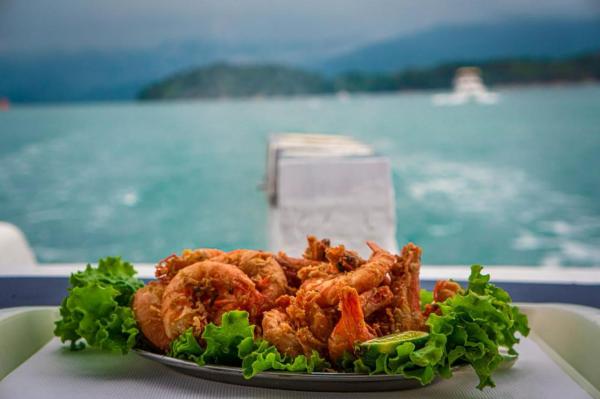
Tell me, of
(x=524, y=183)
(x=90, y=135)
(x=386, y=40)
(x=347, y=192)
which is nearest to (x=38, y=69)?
(x=90, y=135)

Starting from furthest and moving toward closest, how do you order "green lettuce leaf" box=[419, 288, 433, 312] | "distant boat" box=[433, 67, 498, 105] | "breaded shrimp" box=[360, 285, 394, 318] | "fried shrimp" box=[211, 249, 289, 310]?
"distant boat" box=[433, 67, 498, 105]
"green lettuce leaf" box=[419, 288, 433, 312]
"fried shrimp" box=[211, 249, 289, 310]
"breaded shrimp" box=[360, 285, 394, 318]

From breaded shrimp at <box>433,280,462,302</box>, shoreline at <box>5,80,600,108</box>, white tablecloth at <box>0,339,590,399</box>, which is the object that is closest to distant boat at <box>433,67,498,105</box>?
shoreline at <box>5,80,600,108</box>

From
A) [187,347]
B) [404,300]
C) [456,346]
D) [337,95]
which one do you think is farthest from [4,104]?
[456,346]

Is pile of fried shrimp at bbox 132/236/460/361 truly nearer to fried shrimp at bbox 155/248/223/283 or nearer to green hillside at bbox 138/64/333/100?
fried shrimp at bbox 155/248/223/283

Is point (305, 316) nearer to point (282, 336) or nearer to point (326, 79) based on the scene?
point (282, 336)

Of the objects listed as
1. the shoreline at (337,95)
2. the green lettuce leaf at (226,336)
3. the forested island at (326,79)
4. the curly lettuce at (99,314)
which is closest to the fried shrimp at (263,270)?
the green lettuce leaf at (226,336)

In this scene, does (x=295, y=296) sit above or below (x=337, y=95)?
below

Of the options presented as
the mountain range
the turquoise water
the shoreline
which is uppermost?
the mountain range

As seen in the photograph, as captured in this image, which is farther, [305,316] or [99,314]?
[99,314]
